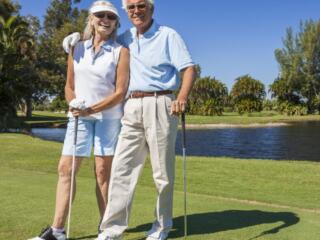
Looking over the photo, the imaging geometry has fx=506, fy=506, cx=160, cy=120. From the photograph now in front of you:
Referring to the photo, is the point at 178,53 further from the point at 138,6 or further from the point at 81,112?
the point at 81,112

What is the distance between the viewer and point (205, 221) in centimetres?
547

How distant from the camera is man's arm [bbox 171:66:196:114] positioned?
4426 millimetres

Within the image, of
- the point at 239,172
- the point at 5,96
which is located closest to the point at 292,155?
the point at 239,172

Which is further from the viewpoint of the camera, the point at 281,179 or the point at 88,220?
the point at 281,179

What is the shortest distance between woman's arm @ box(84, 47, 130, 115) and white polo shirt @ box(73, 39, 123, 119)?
0.05m

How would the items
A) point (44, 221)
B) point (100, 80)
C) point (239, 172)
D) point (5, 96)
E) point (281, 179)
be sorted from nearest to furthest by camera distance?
point (100, 80)
point (44, 221)
point (281, 179)
point (239, 172)
point (5, 96)

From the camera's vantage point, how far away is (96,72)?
465 centimetres

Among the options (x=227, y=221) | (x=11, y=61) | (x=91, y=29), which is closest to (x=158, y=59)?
(x=91, y=29)

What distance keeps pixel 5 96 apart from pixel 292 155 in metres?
22.3

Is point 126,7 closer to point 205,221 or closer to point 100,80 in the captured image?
point 100,80

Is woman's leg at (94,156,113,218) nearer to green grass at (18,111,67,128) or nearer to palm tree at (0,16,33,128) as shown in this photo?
palm tree at (0,16,33,128)

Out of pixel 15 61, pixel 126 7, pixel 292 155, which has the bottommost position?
pixel 292 155

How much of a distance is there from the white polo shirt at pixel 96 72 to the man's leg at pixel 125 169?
0.19 m

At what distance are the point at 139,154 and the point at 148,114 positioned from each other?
0.41m
